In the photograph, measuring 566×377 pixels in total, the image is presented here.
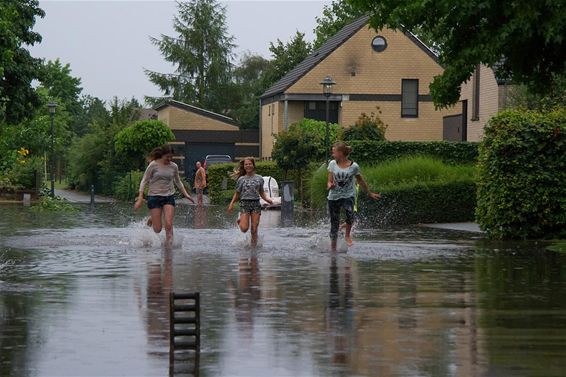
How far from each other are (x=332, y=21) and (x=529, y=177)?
63782mm

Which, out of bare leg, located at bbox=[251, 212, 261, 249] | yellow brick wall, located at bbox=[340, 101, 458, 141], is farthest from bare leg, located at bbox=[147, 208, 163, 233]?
yellow brick wall, located at bbox=[340, 101, 458, 141]

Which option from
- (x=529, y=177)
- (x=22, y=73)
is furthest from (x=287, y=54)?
(x=529, y=177)

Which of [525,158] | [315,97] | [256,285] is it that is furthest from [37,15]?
[256,285]

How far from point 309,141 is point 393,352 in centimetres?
3751

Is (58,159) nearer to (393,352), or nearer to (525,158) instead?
(525,158)

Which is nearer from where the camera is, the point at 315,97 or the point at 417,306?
the point at 417,306

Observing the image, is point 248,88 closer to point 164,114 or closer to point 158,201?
point 164,114

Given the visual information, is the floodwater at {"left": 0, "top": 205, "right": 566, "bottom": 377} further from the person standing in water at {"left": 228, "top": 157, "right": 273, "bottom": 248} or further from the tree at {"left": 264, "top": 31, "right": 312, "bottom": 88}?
the tree at {"left": 264, "top": 31, "right": 312, "bottom": 88}

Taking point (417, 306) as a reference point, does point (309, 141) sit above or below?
above

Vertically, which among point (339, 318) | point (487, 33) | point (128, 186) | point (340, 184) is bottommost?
point (339, 318)

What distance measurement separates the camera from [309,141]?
151 ft

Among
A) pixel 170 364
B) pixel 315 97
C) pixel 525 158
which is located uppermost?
pixel 315 97

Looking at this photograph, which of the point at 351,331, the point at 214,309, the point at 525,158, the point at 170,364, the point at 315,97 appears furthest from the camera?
the point at 315,97

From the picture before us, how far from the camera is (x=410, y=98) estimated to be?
59844 mm
